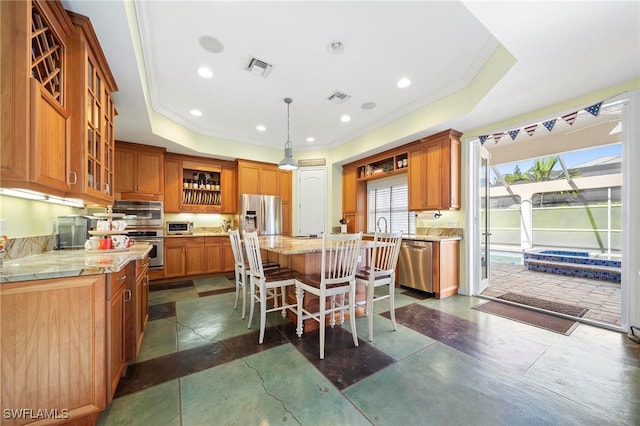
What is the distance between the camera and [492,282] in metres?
4.33

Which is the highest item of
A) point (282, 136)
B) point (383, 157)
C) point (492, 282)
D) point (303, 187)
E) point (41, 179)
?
point (282, 136)

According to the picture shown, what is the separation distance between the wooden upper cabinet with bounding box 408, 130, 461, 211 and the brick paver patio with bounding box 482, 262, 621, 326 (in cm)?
162

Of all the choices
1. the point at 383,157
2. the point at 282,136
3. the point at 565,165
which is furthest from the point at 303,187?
the point at 565,165

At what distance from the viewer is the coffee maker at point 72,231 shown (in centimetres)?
218

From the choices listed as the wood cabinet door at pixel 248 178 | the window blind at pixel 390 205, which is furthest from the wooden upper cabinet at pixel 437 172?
the wood cabinet door at pixel 248 178

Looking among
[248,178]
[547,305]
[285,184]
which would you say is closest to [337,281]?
[547,305]

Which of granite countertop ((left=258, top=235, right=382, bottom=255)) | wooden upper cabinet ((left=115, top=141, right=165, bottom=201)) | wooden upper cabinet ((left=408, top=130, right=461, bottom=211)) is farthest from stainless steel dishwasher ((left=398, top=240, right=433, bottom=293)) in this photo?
wooden upper cabinet ((left=115, top=141, right=165, bottom=201))

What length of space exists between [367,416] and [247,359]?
1052 millimetres

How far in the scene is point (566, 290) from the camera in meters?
3.81

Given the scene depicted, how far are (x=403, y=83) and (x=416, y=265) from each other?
8.75 feet

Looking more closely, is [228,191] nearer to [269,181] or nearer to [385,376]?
[269,181]

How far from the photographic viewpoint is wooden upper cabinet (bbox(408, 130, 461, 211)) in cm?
356

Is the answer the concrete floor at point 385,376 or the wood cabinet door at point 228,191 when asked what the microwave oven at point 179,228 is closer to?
the wood cabinet door at point 228,191

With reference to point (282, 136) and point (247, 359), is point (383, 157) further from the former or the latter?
point (247, 359)
